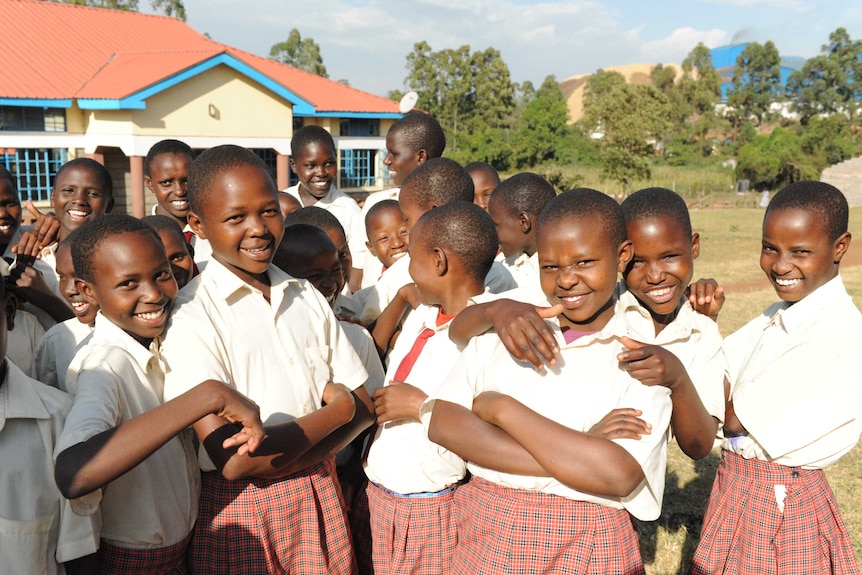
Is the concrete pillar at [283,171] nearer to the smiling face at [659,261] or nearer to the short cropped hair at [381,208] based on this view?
the short cropped hair at [381,208]

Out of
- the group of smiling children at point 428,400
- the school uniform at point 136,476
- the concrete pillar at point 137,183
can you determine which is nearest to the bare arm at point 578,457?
the group of smiling children at point 428,400

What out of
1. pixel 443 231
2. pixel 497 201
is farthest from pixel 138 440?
pixel 497 201

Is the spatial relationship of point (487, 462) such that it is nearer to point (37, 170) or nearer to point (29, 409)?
point (29, 409)

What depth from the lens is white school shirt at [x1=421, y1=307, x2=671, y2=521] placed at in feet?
5.83

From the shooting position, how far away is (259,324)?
2.06 metres

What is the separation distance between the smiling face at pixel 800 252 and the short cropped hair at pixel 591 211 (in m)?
0.64

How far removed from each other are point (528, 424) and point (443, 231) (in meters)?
0.79

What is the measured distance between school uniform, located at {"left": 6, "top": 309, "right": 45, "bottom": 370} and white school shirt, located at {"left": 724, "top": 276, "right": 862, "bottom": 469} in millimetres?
2493

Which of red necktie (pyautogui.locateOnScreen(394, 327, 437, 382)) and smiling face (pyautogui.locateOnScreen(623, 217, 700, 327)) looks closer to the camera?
smiling face (pyautogui.locateOnScreen(623, 217, 700, 327))

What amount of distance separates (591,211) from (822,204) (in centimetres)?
93

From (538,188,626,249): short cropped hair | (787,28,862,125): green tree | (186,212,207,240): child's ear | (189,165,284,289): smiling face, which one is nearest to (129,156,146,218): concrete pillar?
(186,212,207,240): child's ear

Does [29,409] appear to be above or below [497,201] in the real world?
below

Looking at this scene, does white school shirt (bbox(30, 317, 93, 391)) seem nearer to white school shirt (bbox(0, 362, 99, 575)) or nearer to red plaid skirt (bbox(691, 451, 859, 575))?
white school shirt (bbox(0, 362, 99, 575))

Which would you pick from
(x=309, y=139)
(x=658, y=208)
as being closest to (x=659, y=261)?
(x=658, y=208)
